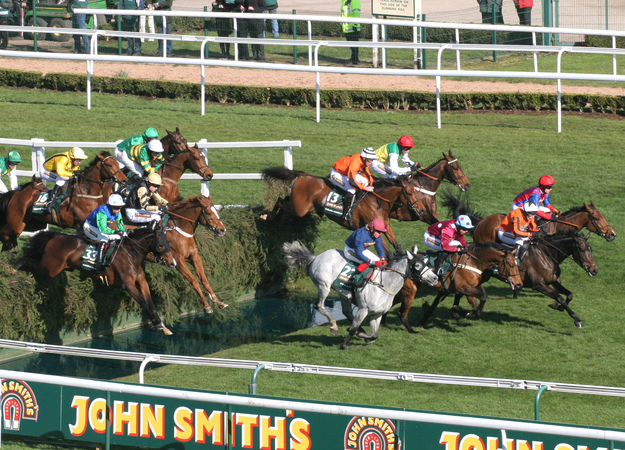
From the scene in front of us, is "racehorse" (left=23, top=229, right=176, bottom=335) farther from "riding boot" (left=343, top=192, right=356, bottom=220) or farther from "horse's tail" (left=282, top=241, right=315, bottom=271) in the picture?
"riding boot" (left=343, top=192, right=356, bottom=220)

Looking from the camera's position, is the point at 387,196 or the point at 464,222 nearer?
the point at 464,222

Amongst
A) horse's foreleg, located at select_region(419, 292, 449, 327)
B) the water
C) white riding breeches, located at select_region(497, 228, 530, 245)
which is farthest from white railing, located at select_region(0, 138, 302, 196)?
horse's foreleg, located at select_region(419, 292, 449, 327)

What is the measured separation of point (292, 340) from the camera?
436 inches

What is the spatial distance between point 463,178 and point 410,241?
1789 millimetres

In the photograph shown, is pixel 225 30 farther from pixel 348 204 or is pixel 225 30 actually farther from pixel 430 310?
pixel 430 310

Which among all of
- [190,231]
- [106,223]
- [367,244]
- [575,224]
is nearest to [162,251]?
[106,223]

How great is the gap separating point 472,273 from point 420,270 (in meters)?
0.92

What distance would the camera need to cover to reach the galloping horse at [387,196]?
12.4 metres

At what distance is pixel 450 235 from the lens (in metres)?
11.1

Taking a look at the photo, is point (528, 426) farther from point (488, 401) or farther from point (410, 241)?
point (410, 241)

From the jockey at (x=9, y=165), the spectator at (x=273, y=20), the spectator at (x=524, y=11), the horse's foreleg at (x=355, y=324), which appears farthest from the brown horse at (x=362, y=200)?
Answer: the spectator at (x=524, y=11)

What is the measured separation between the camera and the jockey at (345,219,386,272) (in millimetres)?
10523

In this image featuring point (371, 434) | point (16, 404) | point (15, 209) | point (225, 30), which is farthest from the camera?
point (225, 30)

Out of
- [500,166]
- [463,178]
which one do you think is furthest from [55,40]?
[463,178]
